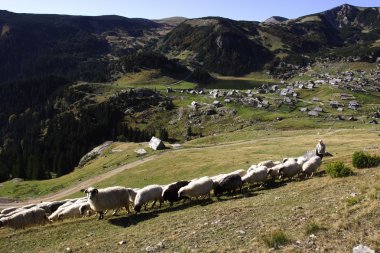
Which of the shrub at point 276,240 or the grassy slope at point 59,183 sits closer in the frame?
the shrub at point 276,240

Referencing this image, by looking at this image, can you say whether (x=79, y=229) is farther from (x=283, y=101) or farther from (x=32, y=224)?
(x=283, y=101)

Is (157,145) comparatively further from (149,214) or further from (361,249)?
(361,249)

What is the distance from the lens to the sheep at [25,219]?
102 ft

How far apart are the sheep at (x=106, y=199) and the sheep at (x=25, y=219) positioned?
5.46m

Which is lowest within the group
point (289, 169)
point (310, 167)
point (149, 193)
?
point (149, 193)

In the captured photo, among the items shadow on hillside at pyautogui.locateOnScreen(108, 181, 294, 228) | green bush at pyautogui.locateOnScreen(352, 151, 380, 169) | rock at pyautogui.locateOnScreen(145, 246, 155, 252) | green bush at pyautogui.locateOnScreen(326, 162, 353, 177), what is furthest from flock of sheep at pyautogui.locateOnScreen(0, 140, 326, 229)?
rock at pyautogui.locateOnScreen(145, 246, 155, 252)

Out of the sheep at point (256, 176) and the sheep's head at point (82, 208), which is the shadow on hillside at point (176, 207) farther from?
the sheep's head at point (82, 208)

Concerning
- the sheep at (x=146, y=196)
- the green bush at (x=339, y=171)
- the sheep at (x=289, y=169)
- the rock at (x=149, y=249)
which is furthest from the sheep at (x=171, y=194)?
the green bush at (x=339, y=171)

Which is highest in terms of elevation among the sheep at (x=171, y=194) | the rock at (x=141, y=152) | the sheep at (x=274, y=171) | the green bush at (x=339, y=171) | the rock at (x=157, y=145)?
the green bush at (x=339, y=171)

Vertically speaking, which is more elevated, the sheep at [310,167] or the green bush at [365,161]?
the green bush at [365,161]

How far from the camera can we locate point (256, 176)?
3659 cm

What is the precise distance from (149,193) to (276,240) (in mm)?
16218

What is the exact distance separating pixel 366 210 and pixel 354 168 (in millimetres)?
16515

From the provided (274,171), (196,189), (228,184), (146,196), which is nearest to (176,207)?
(196,189)
